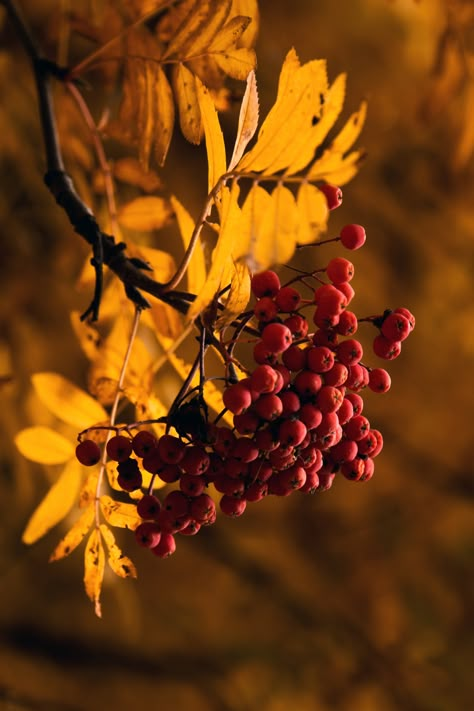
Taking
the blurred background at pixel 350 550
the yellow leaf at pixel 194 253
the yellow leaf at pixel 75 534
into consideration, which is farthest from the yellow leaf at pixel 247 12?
the blurred background at pixel 350 550

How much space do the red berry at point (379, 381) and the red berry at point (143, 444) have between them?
137 mm

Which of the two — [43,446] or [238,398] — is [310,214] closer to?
[238,398]

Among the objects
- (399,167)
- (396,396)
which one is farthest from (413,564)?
(399,167)

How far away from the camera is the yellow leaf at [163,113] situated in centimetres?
45

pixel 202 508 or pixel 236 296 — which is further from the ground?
pixel 236 296

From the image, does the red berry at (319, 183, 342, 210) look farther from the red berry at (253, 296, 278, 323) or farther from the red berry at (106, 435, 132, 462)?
the red berry at (106, 435, 132, 462)

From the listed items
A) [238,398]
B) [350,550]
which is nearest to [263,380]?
[238,398]

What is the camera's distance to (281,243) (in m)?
0.32

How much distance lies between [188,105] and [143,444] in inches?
7.8

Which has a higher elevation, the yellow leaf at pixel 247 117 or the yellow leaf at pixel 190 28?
the yellow leaf at pixel 190 28

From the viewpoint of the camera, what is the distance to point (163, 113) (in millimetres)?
463

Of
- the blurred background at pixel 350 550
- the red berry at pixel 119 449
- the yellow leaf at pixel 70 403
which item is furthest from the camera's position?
the blurred background at pixel 350 550

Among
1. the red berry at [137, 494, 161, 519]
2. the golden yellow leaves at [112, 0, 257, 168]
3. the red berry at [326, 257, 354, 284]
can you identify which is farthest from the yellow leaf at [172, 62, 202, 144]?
the red berry at [137, 494, 161, 519]

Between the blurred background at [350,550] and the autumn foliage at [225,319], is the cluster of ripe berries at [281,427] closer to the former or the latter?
the autumn foliage at [225,319]
